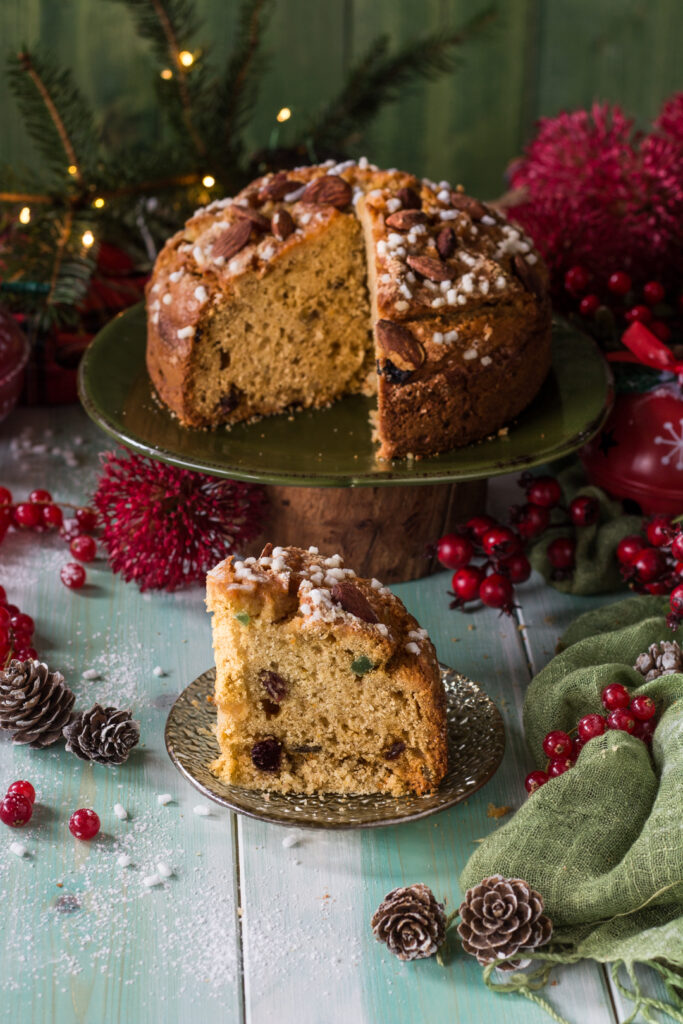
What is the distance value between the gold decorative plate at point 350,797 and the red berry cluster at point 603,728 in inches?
3.4

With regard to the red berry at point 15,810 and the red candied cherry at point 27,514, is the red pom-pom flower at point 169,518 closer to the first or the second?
the red candied cherry at point 27,514

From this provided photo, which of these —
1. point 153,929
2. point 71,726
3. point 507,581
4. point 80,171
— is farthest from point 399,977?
point 80,171

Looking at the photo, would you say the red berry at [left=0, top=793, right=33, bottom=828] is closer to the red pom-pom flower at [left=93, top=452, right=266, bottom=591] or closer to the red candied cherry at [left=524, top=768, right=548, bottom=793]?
the red pom-pom flower at [left=93, top=452, right=266, bottom=591]

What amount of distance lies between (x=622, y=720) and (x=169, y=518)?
3.31 ft

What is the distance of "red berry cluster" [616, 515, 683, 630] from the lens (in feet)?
7.35

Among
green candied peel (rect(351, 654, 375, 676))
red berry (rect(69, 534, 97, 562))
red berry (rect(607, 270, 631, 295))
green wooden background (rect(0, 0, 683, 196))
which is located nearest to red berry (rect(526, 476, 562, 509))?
red berry (rect(607, 270, 631, 295))

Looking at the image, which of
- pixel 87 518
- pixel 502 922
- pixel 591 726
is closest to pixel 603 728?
pixel 591 726

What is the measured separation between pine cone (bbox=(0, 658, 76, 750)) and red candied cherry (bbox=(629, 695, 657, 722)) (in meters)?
0.98

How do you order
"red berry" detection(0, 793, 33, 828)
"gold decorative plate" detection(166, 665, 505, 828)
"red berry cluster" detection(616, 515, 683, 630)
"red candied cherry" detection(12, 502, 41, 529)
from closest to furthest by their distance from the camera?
"gold decorative plate" detection(166, 665, 505, 828) → "red berry" detection(0, 793, 33, 828) → "red berry cluster" detection(616, 515, 683, 630) → "red candied cherry" detection(12, 502, 41, 529)

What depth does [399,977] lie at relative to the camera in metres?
1.67

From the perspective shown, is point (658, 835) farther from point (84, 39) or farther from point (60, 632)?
point (84, 39)

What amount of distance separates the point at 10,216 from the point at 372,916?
6.90 feet

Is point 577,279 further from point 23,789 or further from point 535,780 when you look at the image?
point 23,789

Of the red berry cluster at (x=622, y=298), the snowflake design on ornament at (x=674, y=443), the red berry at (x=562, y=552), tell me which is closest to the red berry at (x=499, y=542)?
the red berry at (x=562, y=552)
